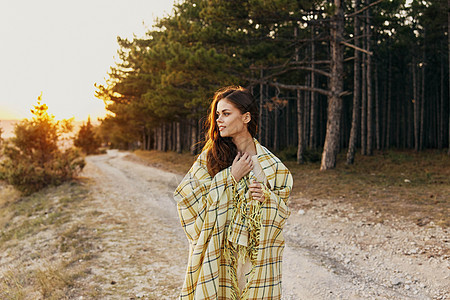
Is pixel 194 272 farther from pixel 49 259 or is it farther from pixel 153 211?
pixel 153 211

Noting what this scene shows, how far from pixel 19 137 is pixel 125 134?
31.0 meters

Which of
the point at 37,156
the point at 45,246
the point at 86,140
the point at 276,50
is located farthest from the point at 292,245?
the point at 86,140

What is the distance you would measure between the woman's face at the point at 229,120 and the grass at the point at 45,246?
357cm

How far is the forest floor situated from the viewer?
441cm

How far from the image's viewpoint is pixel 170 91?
1692 cm

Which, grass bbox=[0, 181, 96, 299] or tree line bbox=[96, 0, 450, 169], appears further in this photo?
tree line bbox=[96, 0, 450, 169]

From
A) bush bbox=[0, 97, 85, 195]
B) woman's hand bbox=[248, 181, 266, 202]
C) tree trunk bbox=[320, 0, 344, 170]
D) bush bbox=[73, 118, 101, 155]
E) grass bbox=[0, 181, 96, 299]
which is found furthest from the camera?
bush bbox=[73, 118, 101, 155]

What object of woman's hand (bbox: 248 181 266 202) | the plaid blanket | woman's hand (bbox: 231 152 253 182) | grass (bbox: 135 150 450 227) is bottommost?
grass (bbox: 135 150 450 227)

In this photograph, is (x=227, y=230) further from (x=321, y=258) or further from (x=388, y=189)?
(x=388, y=189)

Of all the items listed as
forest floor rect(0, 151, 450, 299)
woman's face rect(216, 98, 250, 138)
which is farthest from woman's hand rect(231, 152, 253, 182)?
forest floor rect(0, 151, 450, 299)

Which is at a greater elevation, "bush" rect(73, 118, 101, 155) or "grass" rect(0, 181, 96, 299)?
"bush" rect(73, 118, 101, 155)

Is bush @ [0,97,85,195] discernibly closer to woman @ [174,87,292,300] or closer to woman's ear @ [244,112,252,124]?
woman @ [174,87,292,300]

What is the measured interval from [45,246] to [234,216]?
6303 mm

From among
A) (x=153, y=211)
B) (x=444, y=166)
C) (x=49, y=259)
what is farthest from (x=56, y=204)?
(x=444, y=166)
